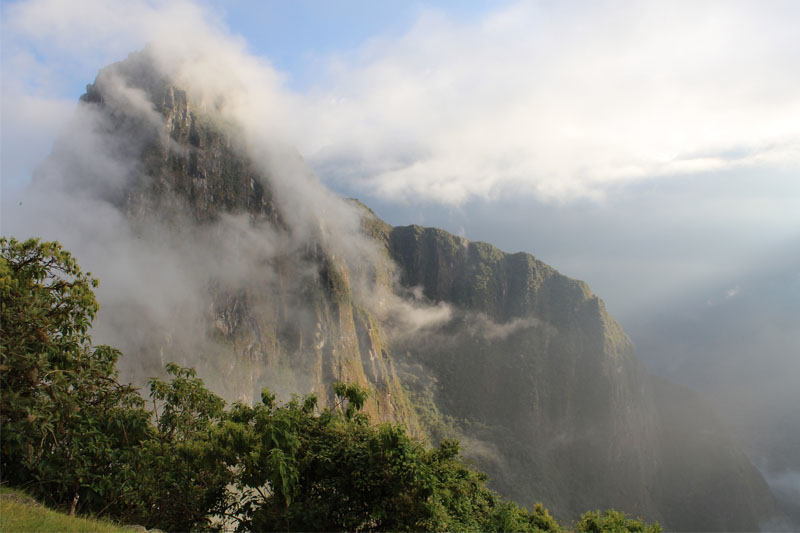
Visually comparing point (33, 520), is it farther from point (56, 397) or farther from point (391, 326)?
point (391, 326)

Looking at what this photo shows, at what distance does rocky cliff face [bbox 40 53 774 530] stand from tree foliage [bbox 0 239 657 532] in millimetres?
73269

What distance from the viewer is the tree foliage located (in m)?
10.9

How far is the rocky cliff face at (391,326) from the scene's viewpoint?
298 feet

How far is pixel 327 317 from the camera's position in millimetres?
105062

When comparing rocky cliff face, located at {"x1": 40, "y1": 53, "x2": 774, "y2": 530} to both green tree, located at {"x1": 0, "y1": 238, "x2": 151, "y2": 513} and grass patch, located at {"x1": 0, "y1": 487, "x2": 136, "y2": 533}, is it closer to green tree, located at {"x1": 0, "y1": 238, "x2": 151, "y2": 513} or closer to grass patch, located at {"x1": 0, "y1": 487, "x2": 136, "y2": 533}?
green tree, located at {"x1": 0, "y1": 238, "x2": 151, "y2": 513}

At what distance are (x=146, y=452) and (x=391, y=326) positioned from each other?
450ft

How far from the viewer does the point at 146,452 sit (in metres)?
11.9

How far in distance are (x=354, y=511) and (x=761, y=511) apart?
18085cm

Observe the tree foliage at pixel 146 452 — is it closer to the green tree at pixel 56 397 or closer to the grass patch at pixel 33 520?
the green tree at pixel 56 397

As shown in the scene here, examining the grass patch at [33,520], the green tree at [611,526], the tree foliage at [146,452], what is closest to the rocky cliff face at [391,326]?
the green tree at [611,526]

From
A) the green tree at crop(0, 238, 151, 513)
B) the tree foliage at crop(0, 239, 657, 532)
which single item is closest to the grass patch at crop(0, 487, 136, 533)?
the green tree at crop(0, 238, 151, 513)

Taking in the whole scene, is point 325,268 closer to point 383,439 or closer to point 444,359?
point 444,359

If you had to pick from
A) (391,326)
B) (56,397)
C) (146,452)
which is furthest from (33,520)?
(391,326)

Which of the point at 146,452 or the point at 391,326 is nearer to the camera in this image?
the point at 146,452
